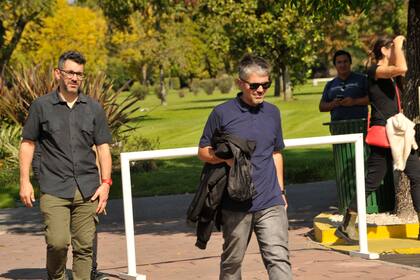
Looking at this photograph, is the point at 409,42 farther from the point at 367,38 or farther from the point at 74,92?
the point at 367,38

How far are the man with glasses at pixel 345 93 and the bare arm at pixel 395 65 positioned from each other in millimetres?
1272

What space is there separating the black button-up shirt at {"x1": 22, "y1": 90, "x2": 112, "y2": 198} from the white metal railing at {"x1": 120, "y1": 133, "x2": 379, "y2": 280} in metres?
0.99

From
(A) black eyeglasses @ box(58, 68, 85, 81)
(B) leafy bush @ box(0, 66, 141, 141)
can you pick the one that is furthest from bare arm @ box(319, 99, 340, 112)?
(B) leafy bush @ box(0, 66, 141, 141)

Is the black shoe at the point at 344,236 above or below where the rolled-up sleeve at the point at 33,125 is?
below

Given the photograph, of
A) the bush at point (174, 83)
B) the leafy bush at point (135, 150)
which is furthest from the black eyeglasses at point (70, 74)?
the bush at point (174, 83)

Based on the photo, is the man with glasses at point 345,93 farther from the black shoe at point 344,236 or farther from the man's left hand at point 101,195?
the man's left hand at point 101,195

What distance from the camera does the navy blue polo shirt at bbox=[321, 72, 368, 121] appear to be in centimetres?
1078

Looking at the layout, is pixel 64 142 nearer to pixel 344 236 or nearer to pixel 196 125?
pixel 344 236

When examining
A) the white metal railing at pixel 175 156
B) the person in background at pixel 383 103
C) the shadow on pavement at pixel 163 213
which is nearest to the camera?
the white metal railing at pixel 175 156

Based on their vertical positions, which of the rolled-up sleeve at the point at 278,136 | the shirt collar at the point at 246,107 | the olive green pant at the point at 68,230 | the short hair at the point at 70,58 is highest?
the short hair at the point at 70,58

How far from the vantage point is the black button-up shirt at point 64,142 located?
7176 millimetres

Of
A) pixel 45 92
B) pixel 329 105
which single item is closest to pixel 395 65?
pixel 329 105

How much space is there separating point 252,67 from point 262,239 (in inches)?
41.7

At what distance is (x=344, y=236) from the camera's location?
384 inches
